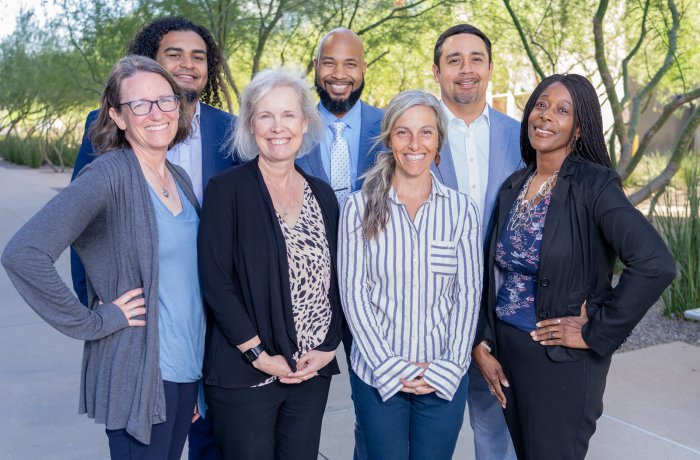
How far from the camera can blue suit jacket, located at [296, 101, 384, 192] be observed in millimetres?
3633

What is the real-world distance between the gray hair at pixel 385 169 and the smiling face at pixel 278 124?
0.34 meters

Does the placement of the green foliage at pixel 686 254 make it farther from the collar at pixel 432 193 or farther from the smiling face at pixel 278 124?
the smiling face at pixel 278 124

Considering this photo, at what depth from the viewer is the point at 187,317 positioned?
265cm

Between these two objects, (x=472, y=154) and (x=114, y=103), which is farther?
(x=472, y=154)

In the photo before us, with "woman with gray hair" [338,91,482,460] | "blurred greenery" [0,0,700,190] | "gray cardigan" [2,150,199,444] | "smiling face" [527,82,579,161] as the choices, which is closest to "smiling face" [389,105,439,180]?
"woman with gray hair" [338,91,482,460]

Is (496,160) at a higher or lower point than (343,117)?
lower

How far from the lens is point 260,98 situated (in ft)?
9.40

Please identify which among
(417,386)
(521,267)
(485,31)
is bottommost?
(417,386)

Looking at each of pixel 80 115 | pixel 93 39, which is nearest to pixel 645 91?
pixel 93 39

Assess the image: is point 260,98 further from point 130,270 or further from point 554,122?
point 554,122

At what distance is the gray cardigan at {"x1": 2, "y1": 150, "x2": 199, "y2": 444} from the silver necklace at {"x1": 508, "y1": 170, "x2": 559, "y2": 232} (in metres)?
1.33

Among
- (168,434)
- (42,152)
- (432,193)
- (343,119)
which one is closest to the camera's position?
(168,434)

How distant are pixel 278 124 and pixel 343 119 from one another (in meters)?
1.01

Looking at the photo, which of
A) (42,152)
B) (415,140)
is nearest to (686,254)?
(415,140)
